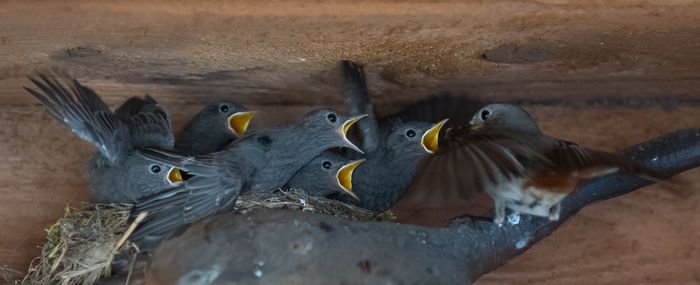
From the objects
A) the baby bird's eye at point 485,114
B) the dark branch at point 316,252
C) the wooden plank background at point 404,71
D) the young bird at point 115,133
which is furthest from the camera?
the baby bird's eye at point 485,114

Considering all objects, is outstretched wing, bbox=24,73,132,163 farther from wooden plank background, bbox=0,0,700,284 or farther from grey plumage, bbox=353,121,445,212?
grey plumage, bbox=353,121,445,212

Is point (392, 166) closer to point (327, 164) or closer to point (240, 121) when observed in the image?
point (327, 164)

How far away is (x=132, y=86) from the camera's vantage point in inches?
106

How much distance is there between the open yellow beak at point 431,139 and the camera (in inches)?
114

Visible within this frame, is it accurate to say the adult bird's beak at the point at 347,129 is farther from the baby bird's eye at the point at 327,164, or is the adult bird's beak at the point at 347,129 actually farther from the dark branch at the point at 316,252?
the dark branch at the point at 316,252

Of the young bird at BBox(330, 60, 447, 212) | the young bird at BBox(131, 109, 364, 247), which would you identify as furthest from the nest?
the young bird at BBox(330, 60, 447, 212)

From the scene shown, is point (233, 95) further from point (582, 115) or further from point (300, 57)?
point (582, 115)

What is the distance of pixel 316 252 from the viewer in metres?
2.05

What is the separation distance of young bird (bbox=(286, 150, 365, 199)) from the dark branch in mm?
644

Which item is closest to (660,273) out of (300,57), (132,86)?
(300,57)

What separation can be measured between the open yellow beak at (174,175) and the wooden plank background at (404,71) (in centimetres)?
21

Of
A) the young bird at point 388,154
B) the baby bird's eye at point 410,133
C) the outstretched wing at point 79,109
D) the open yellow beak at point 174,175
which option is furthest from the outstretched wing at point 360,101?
the outstretched wing at point 79,109

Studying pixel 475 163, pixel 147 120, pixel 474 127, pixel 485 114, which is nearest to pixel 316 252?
pixel 475 163

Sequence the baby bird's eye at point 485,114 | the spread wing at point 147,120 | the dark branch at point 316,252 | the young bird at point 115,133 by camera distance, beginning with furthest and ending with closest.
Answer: the spread wing at point 147,120, the baby bird's eye at point 485,114, the young bird at point 115,133, the dark branch at point 316,252
